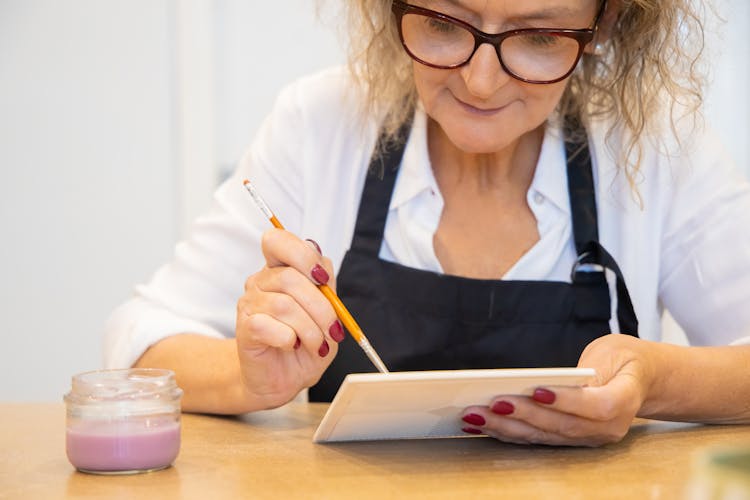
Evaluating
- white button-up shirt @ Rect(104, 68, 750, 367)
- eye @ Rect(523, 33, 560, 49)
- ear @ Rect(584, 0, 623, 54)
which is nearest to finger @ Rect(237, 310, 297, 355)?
white button-up shirt @ Rect(104, 68, 750, 367)

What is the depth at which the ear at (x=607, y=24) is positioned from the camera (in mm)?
1825

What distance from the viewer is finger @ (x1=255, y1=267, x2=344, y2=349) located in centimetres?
142

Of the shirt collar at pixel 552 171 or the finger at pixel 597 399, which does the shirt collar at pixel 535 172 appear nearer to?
the shirt collar at pixel 552 171

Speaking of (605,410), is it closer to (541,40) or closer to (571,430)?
(571,430)

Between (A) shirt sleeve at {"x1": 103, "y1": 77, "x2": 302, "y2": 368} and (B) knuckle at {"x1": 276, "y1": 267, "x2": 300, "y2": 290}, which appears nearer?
(B) knuckle at {"x1": 276, "y1": 267, "x2": 300, "y2": 290}

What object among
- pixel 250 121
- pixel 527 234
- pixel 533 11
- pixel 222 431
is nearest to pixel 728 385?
pixel 527 234

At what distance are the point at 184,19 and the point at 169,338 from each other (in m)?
1.94

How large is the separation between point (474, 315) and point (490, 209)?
9.4 inches

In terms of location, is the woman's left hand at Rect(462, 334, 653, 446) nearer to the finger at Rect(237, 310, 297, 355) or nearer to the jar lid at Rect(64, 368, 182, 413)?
the finger at Rect(237, 310, 297, 355)

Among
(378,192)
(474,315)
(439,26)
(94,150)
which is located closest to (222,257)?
(378,192)

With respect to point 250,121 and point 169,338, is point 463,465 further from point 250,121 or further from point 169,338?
point 250,121

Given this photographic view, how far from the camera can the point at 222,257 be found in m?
1.91

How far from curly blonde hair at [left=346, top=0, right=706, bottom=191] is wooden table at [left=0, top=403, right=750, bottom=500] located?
2.09ft

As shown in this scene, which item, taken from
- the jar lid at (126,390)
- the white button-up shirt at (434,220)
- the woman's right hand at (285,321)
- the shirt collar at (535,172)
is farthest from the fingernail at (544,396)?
the shirt collar at (535,172)
